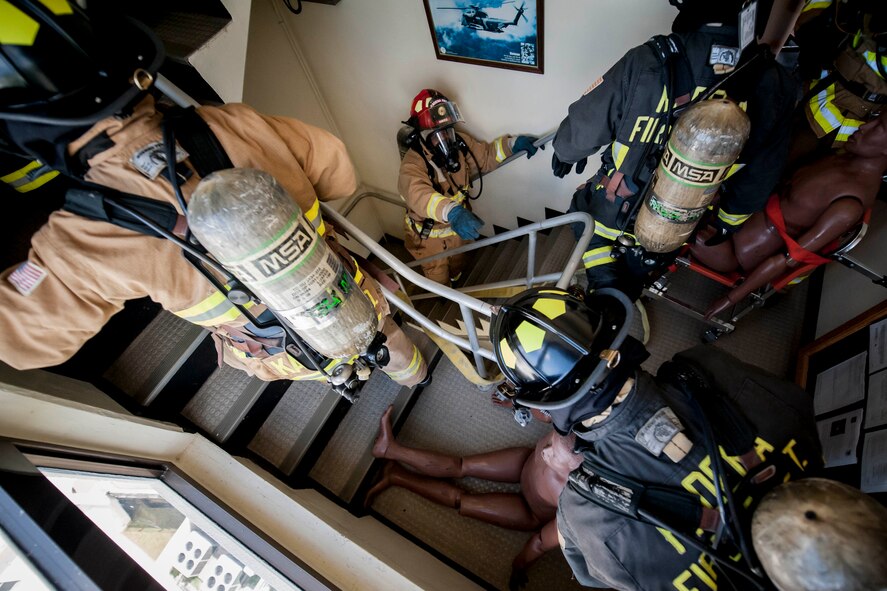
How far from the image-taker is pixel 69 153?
1.25 metres

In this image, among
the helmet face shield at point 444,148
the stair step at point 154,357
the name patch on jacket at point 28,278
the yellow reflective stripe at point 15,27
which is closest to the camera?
the yellow reflective stripe at point 15,27

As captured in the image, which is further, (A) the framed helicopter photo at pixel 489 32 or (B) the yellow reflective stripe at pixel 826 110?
(A) the framed helicopter photo at pixel 489 32

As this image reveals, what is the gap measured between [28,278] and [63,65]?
0.68 metres

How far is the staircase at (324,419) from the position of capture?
242 centimetres

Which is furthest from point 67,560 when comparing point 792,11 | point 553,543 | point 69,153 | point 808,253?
point 792,11

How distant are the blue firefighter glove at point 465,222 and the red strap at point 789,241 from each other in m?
1.80

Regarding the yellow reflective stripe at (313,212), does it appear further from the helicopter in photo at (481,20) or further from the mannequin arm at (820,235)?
the mannequin arm at (820,235)

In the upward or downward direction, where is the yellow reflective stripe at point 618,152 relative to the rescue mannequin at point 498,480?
upward

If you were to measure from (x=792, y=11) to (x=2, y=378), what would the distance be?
394cm

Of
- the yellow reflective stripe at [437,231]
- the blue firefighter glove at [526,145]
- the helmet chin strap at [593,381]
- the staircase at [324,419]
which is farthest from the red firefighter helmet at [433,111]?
the helmet chin strap at [593,381]

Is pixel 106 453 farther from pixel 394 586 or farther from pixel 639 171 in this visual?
pixel 639 171

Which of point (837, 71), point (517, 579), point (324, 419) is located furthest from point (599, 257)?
point (324, 419)

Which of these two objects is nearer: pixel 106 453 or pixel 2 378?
pixel 2 378

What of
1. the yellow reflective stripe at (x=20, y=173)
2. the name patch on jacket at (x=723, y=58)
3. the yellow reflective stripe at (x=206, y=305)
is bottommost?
the yellow reflective stripe at (x=206, y=305)
